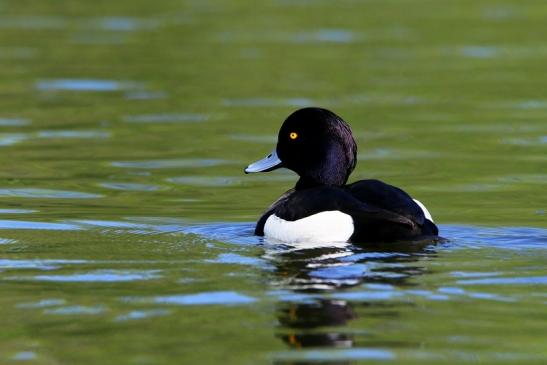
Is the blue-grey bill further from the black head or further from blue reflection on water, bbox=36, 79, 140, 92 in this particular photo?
blue reflection on water, bbox=36, 79, 140, 92

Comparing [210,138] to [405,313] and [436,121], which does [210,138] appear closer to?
[436,121]

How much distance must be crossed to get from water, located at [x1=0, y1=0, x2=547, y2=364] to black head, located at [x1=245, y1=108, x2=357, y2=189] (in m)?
0.74

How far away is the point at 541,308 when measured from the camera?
733 centimetres

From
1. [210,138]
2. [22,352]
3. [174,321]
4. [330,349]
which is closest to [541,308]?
[330,349]

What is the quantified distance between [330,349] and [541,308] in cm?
146

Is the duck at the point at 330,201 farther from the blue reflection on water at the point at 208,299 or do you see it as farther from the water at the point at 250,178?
the blue reflection on water at the point at 208,299

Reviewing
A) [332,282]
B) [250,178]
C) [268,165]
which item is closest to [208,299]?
[332,282]

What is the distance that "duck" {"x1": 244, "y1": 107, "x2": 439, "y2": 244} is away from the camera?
9.00 metres

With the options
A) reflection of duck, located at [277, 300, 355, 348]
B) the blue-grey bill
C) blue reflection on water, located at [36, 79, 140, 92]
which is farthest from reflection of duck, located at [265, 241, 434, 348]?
blue reflection on water, located at [36, 79, 140, 92]

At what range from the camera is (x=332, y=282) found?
787 cm

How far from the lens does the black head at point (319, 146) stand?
10023 mm

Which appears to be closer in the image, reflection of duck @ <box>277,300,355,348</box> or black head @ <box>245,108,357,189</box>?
reflection of duck @ <box>277,300,355,348</box>

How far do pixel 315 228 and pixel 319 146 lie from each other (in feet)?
3.37

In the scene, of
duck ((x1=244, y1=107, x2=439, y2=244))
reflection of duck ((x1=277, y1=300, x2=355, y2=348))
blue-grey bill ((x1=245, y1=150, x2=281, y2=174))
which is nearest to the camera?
reflection of duck ((x1=277, y1=300, x2=355, y2=348))
